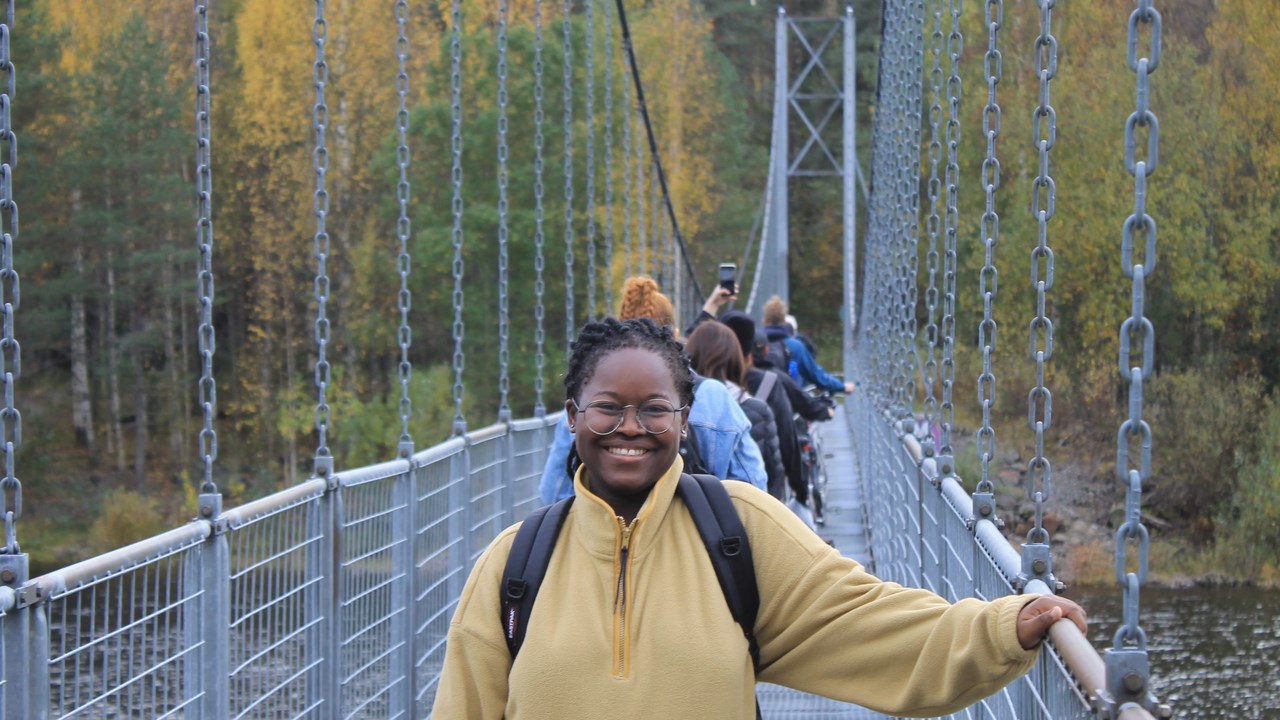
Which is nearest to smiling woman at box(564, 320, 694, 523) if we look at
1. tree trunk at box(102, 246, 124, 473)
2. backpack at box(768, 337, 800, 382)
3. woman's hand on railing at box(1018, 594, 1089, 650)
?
woman's hand on railing at box(1018, 594, 1089, 650)

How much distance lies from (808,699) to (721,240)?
105 ft

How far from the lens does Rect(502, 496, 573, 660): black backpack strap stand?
1899 millimetres

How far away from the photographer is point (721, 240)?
3753 cm

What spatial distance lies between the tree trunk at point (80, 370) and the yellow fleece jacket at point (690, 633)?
2774 centimetres

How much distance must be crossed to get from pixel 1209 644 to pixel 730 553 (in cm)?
1347

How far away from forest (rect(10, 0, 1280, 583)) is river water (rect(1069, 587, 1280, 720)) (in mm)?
3570

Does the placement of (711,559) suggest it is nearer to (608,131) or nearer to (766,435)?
(766,435)

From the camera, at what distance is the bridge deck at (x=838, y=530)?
5.50 m

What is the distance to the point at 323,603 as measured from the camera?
11.7 feet

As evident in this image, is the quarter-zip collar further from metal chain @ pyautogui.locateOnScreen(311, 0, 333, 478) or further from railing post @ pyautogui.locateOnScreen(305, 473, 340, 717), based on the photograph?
metal chain @ pyautogui.locateOnScreen(311, 0, 333, 478)

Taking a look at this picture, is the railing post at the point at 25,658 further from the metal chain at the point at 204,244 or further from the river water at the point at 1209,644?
the river water at the point at 1209,644

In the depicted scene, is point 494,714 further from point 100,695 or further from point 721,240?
point 721,240

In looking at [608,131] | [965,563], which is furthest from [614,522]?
[608,131]

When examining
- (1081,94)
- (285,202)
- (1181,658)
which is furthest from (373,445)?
(1181,658)
